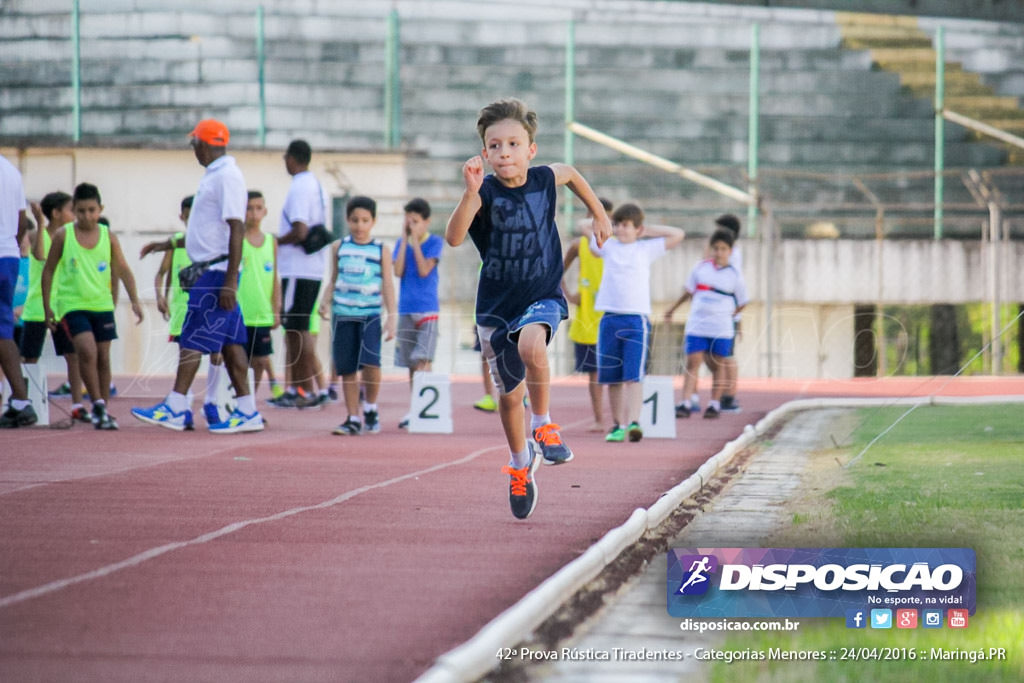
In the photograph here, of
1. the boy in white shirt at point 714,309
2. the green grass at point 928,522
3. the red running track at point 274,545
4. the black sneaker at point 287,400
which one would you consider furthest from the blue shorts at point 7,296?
the boy in white shirt at point 714,309

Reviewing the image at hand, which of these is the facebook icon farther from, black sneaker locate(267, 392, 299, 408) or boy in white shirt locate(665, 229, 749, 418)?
black sneaker locate(267, 392, 299, 408)

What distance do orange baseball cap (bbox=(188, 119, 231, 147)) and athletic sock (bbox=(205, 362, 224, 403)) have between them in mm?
1717

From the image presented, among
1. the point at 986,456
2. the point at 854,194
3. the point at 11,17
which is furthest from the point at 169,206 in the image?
the point at 986,456

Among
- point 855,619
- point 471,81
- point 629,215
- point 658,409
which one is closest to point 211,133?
point 629,215

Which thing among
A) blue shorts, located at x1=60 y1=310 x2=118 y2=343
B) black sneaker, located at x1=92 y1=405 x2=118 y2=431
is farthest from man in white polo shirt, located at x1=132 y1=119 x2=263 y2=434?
blue shorts, located at x1=60 y1=310 x2=118 y2=343

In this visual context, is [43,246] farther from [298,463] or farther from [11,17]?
[11,17]

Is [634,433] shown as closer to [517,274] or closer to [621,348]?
[621,348]

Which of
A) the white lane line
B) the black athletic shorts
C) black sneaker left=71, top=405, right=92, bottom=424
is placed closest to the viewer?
the white lane line

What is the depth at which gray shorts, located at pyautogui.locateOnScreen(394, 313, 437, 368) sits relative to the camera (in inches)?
497

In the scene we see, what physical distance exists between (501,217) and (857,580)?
2.61 m

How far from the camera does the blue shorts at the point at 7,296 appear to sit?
10594mm

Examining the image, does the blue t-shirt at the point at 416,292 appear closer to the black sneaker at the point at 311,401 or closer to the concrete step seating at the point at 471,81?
the black sneaker at the point at 311,401

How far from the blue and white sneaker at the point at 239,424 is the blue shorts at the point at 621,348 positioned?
8.42 ft

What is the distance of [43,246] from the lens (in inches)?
561
